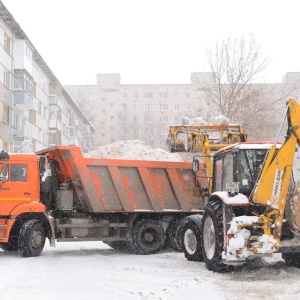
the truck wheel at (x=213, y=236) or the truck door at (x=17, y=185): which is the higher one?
the truck door at (x=17, y=185)

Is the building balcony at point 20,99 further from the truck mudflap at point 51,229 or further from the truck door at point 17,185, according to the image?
the truck mudflap at point 51,229

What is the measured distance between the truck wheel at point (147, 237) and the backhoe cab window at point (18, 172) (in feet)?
10.5

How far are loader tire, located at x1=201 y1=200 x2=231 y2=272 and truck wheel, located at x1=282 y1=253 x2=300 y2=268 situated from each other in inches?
64.0

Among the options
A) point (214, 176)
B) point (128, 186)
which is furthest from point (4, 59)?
point (214, 176)

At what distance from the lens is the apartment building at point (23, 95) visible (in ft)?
116

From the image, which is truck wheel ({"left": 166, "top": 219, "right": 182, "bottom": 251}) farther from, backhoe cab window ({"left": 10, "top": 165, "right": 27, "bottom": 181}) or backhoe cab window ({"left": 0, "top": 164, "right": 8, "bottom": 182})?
backhoe cab window ({"left": 0, "top": 164, "right": 8, "bottom": 182})

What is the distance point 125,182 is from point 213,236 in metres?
4.19

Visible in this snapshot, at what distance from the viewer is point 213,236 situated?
10969 mm

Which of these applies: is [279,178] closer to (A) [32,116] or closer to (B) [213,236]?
(B) [213,236]

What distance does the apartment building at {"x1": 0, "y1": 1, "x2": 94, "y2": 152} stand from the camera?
35.3 m

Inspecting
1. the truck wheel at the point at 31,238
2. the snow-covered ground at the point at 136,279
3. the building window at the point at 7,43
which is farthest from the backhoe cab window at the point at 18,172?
the building window at the point at 7,43

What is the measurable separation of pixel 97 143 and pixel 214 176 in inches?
3161

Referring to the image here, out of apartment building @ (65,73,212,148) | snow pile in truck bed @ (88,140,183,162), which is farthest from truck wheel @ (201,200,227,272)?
apartment building @ (65,73,212,148)

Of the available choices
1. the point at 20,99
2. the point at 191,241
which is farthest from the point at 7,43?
the point at 191,241
